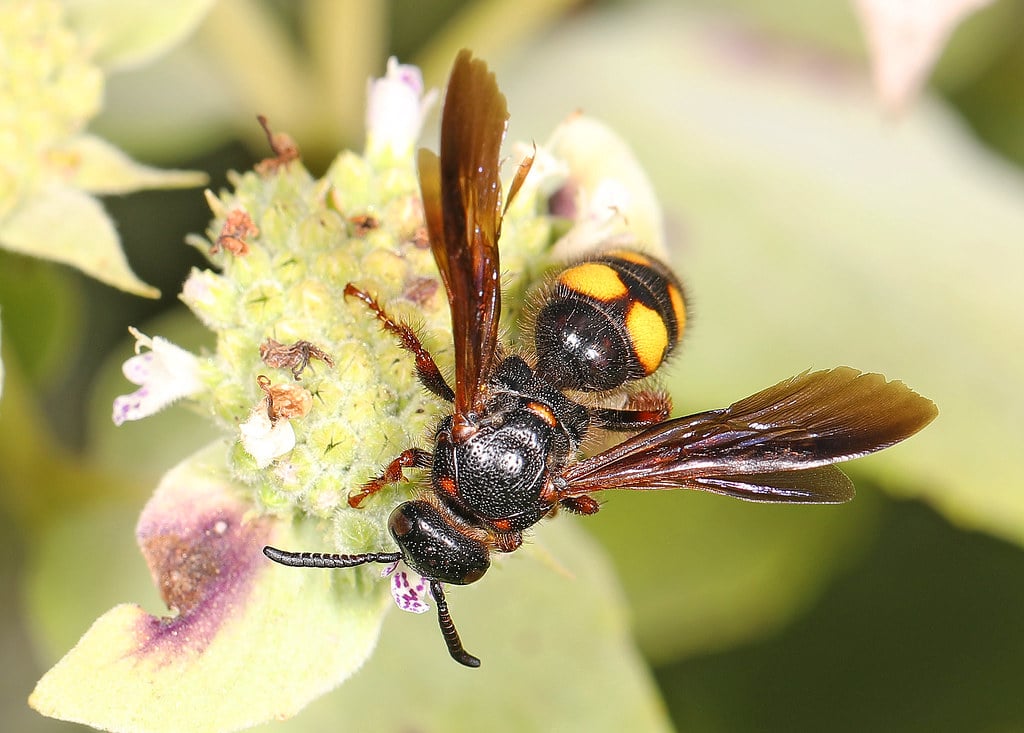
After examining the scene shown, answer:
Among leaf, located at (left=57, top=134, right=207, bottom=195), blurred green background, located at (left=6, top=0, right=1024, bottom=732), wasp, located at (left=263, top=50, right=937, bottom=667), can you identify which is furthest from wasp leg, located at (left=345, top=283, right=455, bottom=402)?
blurred green background, located at (left=6, top=0, right=1024, bottom=732)

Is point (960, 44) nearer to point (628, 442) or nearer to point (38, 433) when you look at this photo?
point (628, 442)

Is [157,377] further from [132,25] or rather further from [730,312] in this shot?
[730,312]

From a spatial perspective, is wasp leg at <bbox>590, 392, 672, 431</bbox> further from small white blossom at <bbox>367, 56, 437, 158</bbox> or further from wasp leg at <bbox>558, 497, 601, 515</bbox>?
small white blossom at <bbox>367, 56, 437, 158</bbox>

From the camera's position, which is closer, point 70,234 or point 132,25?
point 70,234

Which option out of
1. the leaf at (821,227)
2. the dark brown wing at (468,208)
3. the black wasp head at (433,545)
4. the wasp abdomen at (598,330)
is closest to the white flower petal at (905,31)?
the leaf at (821,227)

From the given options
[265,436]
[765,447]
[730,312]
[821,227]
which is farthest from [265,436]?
[821,227]

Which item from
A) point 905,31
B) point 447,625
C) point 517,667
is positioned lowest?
point 517,667

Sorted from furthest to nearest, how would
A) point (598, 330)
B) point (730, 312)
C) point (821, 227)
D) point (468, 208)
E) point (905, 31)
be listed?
1. point (821, 227)
2. point (730, 312)
3. point (905, 31)
4. point (598, 330)
5. point (468, 208)

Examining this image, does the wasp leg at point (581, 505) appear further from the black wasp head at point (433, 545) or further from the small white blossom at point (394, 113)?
the small white blossom at point (394, 113)
